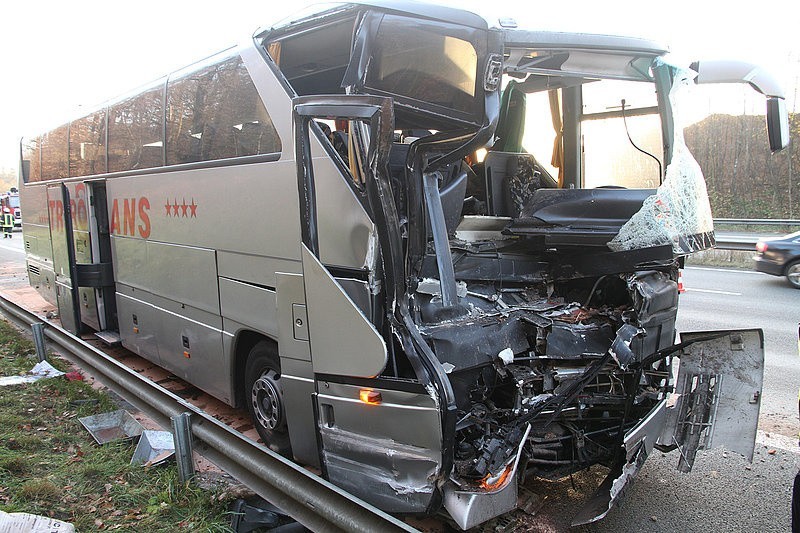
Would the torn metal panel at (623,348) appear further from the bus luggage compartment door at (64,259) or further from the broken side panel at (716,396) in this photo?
the bus luggage compartment door at (64,259)

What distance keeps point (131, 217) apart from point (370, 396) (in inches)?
185

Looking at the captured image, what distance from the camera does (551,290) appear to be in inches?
191

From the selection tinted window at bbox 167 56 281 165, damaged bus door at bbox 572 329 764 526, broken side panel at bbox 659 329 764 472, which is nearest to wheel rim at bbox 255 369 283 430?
tinted window at bbox 167 56 281 165

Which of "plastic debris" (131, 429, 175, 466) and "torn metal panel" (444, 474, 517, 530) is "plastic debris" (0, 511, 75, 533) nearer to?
"plastic debris" (131, 429, 175, 466)

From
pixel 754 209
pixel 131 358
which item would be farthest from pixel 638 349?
pixel 754 209

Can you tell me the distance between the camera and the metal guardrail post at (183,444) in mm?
3973

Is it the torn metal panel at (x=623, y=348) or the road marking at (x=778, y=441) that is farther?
the road marking at (x=778, y=441)

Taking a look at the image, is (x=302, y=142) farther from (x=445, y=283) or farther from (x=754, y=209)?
(x=754, y=209)

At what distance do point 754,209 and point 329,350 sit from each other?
2994cm

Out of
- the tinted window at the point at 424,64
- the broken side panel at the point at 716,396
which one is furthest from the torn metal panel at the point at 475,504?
the tinted window at the point at 424,64

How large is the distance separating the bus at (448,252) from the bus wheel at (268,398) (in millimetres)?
23

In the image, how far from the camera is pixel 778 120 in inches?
166

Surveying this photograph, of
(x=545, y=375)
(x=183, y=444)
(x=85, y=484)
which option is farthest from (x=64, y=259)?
(x=545, y=375)

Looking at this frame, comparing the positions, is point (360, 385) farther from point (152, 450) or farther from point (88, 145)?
point (88, 145)
